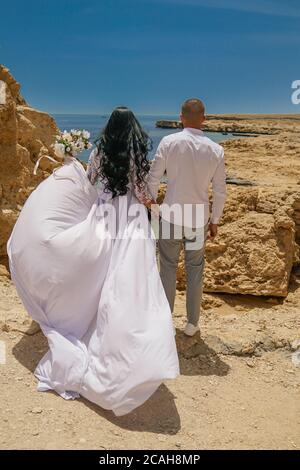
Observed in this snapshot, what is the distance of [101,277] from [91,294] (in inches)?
6.2

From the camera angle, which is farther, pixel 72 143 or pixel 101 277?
pixel 72 143

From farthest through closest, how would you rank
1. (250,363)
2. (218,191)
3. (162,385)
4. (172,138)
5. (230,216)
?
(230,216), (250,363), (218,191), (172,138), (162,385)

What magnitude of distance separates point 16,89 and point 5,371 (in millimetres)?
4659

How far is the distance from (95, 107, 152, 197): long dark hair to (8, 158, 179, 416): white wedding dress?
161mm

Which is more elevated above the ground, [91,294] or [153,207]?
[153,207]

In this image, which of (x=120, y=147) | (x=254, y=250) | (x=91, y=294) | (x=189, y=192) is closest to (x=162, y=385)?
(x=91, y=294)

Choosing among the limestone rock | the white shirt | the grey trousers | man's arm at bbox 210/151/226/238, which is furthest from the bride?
the limestone rock

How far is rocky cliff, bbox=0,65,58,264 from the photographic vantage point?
6.41 metres

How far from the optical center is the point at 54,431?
332 cm

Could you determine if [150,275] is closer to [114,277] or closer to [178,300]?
[114,277]

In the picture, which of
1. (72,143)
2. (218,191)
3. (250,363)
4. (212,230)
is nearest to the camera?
(72,143)

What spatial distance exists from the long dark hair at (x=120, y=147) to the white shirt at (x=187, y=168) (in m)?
0.26

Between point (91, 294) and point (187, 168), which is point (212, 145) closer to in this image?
point (187, 168)

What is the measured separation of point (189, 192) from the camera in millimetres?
4430
